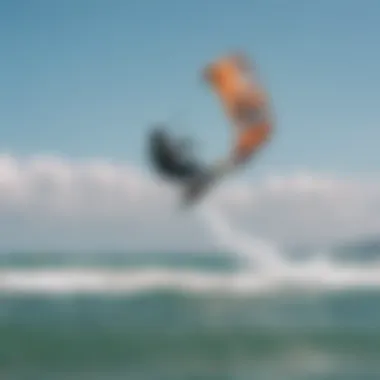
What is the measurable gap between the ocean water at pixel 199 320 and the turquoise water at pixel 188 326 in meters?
0.03

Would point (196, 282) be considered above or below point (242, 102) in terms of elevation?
above

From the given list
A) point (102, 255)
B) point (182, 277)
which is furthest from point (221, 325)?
point (102, 255)

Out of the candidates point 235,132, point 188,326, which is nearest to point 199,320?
point 188,326

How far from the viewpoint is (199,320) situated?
1761cm

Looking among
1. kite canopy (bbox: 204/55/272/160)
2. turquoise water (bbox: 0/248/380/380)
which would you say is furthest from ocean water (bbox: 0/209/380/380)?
kite canopy (bbox: 204/55/272/160)

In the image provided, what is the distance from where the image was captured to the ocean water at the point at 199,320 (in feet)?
40.7

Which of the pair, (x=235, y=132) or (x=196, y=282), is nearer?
(x=235, y=132)

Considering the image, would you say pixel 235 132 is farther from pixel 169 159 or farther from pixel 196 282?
pixel 196 282

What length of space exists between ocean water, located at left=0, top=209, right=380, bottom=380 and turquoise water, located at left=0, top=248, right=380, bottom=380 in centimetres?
3

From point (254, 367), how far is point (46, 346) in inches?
127

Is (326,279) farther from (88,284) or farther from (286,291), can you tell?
(88,284)

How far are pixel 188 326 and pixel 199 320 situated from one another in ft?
2.84

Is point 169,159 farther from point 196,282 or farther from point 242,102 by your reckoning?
point 196,282

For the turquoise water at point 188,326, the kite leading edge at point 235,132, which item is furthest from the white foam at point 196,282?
the kite leading edge at point 235,132
